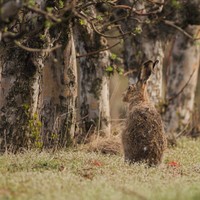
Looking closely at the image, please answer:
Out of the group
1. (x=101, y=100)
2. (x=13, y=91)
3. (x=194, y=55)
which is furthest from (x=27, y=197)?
(x=194, y=55)

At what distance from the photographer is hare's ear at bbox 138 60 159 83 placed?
1254cm

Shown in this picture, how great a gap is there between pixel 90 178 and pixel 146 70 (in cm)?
359

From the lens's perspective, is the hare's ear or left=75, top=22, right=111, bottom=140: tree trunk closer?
the hare's ear

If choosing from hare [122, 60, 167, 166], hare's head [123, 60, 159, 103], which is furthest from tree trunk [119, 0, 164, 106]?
hare [122, 60, 167, 166]

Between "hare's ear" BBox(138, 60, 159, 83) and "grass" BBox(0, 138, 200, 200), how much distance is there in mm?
1655

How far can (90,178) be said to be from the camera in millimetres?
9750

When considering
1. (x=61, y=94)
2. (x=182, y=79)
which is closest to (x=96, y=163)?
(x=61, y=94)

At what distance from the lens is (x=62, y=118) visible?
13.7m

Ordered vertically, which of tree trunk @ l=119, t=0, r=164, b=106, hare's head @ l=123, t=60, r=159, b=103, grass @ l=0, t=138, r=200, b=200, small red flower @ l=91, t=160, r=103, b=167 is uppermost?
tree trunk @ l=119, t=0, r=164, b=106

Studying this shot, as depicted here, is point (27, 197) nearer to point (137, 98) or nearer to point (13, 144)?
point (13, 144)

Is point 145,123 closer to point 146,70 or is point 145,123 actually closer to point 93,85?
point 146,70

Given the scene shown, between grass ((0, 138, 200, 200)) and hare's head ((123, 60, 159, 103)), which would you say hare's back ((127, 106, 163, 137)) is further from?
hare's head ((123, 60, 159, 103))

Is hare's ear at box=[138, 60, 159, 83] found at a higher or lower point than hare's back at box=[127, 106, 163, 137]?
higher

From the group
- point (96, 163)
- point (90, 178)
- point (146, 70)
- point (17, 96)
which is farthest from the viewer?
Result: point (146, 70)
